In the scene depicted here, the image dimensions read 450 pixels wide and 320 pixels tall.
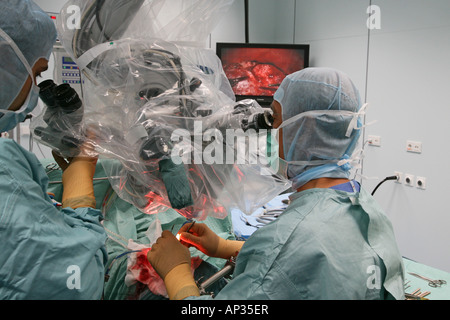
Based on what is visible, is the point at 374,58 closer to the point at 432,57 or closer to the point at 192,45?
the point at 432,57

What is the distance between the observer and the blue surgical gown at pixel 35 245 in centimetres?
76

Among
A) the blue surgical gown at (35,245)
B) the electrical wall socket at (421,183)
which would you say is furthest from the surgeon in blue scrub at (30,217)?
the electrical wall socket at (421,183)

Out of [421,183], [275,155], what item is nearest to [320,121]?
[275,155]

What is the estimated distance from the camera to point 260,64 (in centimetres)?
415

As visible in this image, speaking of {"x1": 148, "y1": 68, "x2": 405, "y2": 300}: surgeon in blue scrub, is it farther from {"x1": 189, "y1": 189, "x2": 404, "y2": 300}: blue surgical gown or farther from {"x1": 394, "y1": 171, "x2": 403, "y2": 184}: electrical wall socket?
{"x1": 394, "y1": 171, "x2": 403, "y2": 184}: electrical wall socket

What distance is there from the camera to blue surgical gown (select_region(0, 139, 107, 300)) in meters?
0.76

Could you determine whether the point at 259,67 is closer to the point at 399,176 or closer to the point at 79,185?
the point at 399,176

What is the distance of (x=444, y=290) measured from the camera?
62.2 inches

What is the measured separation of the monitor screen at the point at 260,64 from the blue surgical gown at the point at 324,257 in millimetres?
3218

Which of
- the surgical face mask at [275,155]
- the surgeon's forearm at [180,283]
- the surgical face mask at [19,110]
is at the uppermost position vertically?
the surgical face mask at [19,110]

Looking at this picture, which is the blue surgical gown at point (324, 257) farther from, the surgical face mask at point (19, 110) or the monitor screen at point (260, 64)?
the monitor screen at point (260, 64)

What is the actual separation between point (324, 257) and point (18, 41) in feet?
3.22

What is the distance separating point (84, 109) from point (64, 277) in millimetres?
567
